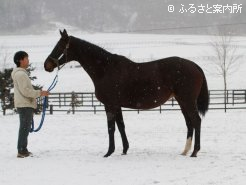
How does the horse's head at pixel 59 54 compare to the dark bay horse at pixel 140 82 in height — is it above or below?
above

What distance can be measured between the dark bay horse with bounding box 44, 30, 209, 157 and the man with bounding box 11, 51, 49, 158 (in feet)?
1.72

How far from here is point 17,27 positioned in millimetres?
130000

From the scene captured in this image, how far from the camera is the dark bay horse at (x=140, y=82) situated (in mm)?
7797

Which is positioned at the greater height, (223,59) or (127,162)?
(223,59)

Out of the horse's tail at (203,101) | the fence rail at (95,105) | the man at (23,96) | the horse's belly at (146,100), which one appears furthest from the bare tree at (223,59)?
the man at (23,96)

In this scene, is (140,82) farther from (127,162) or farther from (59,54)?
(59,54)

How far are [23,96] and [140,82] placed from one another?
2.20 meters

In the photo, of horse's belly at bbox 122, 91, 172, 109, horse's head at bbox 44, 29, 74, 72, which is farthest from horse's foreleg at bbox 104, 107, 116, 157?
horse's head at bbox 44, 29, 74, 72

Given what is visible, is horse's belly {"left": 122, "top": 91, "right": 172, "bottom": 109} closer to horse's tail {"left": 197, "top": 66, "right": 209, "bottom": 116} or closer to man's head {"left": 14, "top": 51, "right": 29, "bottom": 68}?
horse's tail {"left": 197, "top": 66, "right": 209, "bottom": 116}

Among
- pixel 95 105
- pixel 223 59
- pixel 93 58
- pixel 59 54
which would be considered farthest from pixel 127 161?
pixel 223 59

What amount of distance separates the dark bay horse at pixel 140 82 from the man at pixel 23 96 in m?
0.52

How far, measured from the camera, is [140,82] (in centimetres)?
785

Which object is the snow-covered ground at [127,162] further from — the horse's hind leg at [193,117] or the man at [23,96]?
the man at [23,96]

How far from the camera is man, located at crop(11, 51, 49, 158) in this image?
757 centimetres
